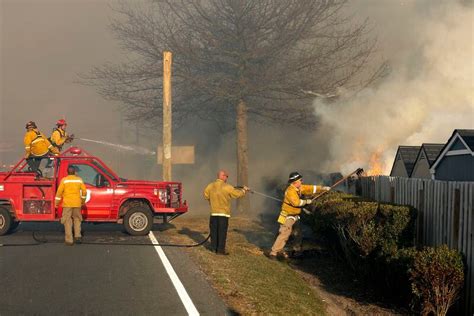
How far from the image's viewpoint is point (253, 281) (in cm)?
969

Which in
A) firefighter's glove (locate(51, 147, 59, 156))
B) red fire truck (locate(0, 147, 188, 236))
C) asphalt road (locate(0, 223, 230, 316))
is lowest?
asphalt road (locate(0, 223, 230, 316))

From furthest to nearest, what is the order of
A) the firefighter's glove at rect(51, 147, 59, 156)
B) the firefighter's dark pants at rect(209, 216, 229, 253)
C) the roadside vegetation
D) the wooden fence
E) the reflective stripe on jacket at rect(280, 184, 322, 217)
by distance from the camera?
the firefighter's glove at rect(51, 147, 59, 156) → the reflective stripe on jacket at rect(280, 184, 322, 217) → the firefighter's dark pants at rect(209, 216, 229, 253) → the wooden fence → the roadside vegetation

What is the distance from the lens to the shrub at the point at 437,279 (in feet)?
24.9

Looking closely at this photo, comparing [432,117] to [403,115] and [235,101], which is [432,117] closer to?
[403,115]

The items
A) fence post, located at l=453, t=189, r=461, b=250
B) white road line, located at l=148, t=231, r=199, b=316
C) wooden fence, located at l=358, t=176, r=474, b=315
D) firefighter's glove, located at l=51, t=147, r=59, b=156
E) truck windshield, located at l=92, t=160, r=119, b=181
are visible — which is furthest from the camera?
firefighter's glove, located at l=51, t=147, r=59, b=156

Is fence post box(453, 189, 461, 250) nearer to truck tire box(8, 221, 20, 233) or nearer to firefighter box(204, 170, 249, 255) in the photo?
firefighter box(204, 170, 249, 255)

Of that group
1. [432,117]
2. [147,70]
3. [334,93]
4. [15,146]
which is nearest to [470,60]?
[432,117]

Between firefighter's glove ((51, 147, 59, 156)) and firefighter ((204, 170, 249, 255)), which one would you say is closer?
firefighter ((204, 170, 249, 255))

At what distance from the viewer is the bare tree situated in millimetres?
24891

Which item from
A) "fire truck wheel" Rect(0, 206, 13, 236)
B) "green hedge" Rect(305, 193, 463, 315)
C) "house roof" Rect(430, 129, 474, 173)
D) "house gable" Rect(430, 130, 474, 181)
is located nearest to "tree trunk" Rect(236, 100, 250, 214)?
"house gable" Rect(430, 130, 474, 181)

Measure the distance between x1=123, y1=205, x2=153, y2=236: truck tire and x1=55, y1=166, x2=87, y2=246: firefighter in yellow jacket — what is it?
5.62 feet

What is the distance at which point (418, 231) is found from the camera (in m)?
10.0

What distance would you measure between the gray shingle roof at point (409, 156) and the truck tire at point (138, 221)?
10.8 meters

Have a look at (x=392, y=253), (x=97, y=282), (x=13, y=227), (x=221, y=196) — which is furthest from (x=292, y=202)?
(x=13, y=227)
